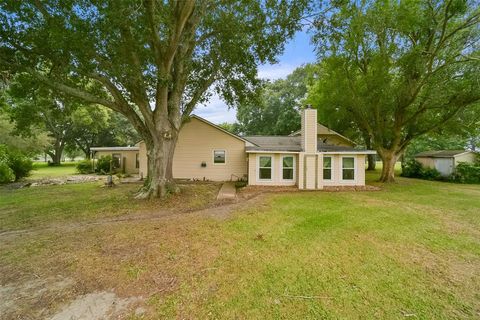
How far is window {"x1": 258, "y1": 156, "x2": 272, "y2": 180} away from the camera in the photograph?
1288 centimetres

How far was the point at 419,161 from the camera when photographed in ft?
65.5

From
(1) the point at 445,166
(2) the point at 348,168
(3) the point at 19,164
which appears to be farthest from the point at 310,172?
(3) the point at 19,164

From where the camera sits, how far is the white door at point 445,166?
16734 mm

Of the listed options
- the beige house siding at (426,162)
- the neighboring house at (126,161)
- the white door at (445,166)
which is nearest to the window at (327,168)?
the white door at (445,166)

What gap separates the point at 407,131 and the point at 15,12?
69.2 feet

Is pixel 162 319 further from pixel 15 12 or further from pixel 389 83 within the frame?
pixel 389 83

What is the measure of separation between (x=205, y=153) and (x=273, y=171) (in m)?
5.14

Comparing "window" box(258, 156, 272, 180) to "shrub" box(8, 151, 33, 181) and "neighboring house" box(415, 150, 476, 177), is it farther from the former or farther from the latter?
"shrub" box(8, 151, 33, 181)

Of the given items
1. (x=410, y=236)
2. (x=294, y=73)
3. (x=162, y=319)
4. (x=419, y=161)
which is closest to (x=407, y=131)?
(x=419, y=161)

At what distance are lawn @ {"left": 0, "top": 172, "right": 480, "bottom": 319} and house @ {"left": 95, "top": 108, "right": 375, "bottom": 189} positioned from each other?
5.41 m

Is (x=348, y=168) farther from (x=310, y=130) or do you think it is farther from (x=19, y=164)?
(x=19, y=164)

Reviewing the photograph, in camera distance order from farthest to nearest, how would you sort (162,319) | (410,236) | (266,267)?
(410,236) < (266,267) < (162,319)

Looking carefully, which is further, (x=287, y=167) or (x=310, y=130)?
(x=287, y=167)

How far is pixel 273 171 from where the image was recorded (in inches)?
508
